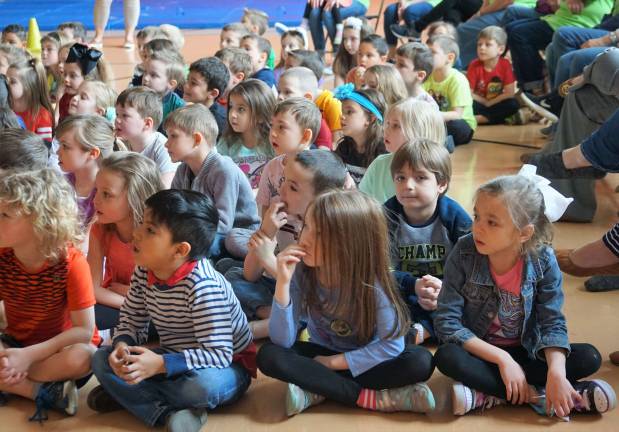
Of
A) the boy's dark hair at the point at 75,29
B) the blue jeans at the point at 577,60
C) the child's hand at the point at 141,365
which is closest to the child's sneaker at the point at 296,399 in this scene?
the child's hand at the point at 141,365

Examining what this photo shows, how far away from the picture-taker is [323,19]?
28.7 feet

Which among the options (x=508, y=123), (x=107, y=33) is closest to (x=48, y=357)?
(x=508, y=123)

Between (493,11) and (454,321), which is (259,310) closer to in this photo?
(454,321)

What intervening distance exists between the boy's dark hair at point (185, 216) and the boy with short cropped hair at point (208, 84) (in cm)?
233

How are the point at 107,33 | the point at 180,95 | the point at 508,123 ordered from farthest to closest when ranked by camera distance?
the point at 107,33 < the point at 508,123 < the point at 180,95

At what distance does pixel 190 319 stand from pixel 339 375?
0.46m

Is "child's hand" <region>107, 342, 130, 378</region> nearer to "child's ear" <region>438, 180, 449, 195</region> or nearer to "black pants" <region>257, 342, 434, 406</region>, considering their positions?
"black pants" <region>257, 342, 434, 406</region>

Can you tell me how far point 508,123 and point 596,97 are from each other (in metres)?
2.22

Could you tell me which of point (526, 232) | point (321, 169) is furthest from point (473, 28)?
point (526, 232)

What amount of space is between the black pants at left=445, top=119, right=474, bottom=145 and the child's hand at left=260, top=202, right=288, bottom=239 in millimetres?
2900

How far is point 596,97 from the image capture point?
160 inches

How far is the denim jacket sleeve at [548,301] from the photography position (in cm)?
253

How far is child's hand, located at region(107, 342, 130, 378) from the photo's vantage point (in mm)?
2414

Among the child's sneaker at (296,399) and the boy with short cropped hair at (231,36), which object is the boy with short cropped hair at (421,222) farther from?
the boy with short cropped hair at (231,36)
